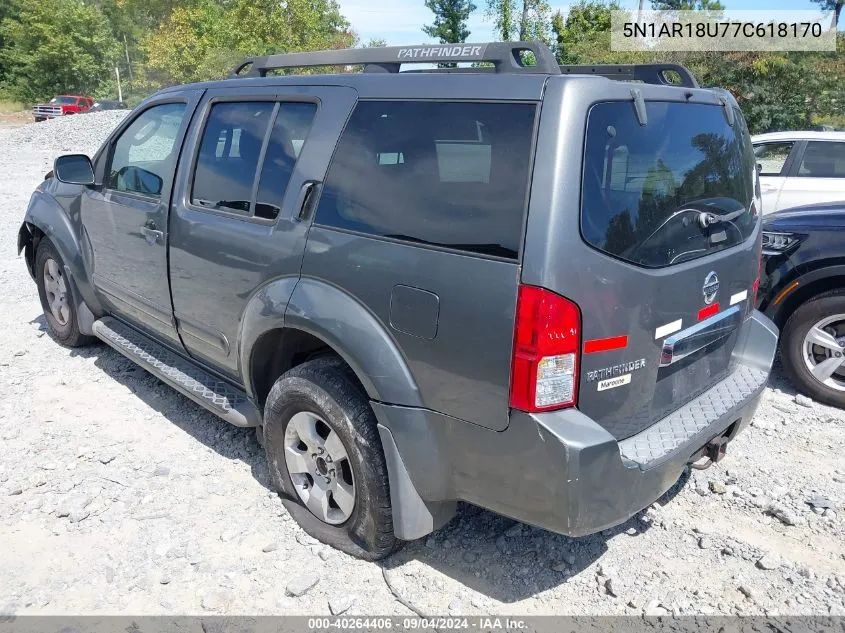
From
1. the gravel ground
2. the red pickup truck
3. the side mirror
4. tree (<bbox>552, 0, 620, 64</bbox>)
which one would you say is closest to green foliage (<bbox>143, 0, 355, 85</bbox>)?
the red pickup truck

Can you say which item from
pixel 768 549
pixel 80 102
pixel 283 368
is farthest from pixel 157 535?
pixel 80 102

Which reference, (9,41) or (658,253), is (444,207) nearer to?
(658,253)

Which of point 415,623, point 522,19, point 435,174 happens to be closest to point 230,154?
point 435,174

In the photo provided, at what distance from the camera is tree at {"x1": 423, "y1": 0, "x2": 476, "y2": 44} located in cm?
4659

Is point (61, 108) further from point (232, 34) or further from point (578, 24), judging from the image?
point (578, 24)

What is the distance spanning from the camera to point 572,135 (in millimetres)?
2207

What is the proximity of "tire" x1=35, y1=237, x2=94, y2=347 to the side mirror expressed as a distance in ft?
2.63

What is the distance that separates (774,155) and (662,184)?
21.0 ft

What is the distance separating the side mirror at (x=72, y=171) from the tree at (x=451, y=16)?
4584cm

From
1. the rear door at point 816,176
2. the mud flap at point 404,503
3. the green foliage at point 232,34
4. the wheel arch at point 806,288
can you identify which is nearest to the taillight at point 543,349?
the mud flap at point 404,503

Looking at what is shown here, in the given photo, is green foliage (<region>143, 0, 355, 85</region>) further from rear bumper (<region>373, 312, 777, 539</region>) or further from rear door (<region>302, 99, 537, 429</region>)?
rear bumper (<region>373, 312, 777, 539</region>)

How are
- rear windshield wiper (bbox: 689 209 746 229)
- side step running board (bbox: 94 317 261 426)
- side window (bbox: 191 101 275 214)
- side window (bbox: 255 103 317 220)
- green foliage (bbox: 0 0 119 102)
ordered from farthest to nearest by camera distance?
green foliage (bbox: 0 0 119 102) → side step running board (bbox: 94 317 261 426) → side window (bbox: 191 101 275 214) → side window (bbox: 255 103 317 220) → rear windshield wiper (bbox: 689 209 746 229)

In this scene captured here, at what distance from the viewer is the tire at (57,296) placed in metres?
5.06

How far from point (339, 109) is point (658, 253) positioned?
146 centimetres
